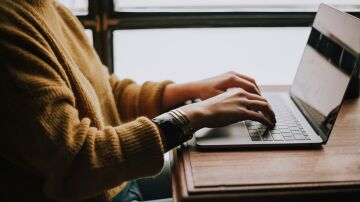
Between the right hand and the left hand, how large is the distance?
3.9 inches

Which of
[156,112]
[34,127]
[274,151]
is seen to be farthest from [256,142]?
[34,127]

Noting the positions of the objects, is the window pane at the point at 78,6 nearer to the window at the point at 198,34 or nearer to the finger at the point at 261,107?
the window at the point at 198,34

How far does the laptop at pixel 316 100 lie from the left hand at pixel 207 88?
11 cm

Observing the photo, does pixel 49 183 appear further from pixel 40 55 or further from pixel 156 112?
pixel 156 112

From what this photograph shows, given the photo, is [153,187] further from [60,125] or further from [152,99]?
[60,125]

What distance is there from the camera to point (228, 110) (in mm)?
827

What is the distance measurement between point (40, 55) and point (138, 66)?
0.79m

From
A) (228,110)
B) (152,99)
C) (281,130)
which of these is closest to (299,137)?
(281,130)

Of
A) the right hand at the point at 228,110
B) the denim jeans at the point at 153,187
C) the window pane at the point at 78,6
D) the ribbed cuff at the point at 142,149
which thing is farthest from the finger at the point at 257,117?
the window pane at the point at 78,6

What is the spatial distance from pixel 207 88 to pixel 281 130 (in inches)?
9.5

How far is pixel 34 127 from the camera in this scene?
66cm

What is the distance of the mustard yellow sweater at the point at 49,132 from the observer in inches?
25.8

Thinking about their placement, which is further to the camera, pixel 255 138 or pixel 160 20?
pixel 160 20

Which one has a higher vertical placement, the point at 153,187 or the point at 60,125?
the point at 60,125
